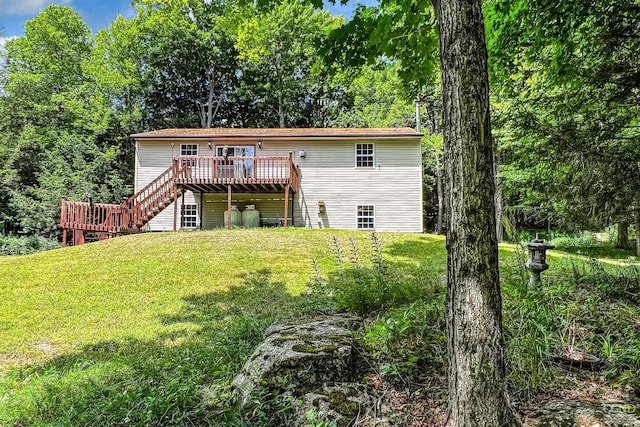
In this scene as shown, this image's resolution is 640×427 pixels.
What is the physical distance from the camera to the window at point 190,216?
16375 millimetres

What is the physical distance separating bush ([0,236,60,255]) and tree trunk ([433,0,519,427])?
1965 cm

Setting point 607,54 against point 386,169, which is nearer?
point 607,54

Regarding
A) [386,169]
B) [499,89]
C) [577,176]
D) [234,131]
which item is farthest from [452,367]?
[234,131]

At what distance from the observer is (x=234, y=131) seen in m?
17.7

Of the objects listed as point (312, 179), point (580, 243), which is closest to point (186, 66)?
point (312, 179)

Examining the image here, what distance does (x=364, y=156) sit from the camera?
1627 cm

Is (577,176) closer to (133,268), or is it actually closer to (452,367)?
(452,367)

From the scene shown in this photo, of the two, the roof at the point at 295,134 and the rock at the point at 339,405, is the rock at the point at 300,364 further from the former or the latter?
the roof at the point at 295,134

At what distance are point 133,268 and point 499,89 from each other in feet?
26.4

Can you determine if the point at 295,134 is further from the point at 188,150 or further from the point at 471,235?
the point at 471,235

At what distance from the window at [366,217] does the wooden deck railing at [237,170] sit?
9.99 ft

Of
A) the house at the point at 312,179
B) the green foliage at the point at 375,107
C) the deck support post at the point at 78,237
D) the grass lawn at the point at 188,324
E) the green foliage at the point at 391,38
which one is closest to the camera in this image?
the grass lawn at the point at 188,324

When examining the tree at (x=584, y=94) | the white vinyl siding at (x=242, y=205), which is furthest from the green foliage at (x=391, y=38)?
the white vinyl siding at (x=242, y=205)

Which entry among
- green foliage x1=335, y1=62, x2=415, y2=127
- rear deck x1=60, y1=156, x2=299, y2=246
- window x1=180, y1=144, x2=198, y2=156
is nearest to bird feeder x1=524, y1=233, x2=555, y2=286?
rear deck x1=60, y1=156, x2=299, y2=246
